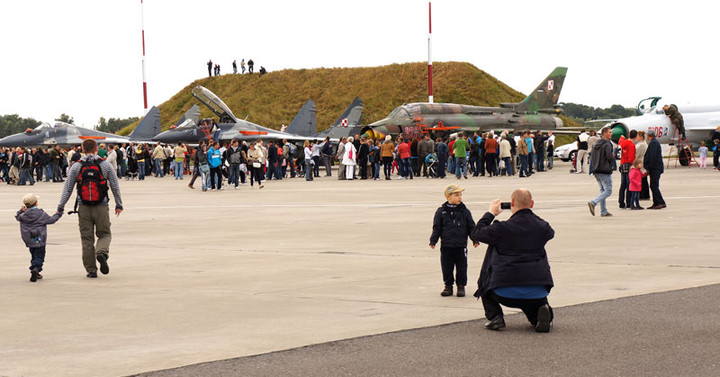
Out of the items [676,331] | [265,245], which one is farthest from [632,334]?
[265,245]

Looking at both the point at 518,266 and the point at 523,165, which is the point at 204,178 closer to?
the point at 523,165

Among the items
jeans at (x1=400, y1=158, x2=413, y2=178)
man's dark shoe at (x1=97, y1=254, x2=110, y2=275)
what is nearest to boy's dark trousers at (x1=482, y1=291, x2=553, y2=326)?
man's dark shoe at (x1=97, y1=254, x2=110, y2=275)

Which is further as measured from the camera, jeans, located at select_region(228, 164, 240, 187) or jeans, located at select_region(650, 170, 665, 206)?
jeans, located at select_region(228, 164, 240, 187)

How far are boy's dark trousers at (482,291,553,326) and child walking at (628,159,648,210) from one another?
11447 mm

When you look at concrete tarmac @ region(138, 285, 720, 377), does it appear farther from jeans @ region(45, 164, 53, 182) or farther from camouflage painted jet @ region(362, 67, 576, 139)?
camouflage painted jet @ region(362, 67, 576, 139)

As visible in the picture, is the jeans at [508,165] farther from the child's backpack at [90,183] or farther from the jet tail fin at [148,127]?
the jet tail fin at [148,127]

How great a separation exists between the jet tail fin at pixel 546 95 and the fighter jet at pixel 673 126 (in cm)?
1224

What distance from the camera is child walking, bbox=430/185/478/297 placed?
880 cm

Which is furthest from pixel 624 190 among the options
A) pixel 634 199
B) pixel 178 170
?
pixel 178 170

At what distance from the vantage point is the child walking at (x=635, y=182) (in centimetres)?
1803

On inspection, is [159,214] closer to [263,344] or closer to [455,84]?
[263,344]

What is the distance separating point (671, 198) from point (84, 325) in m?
16.1

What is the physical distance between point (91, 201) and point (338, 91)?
72.1m

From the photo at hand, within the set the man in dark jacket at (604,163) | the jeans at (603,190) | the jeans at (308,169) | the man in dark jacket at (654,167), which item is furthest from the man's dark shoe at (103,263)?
the jeans at (308,169)
